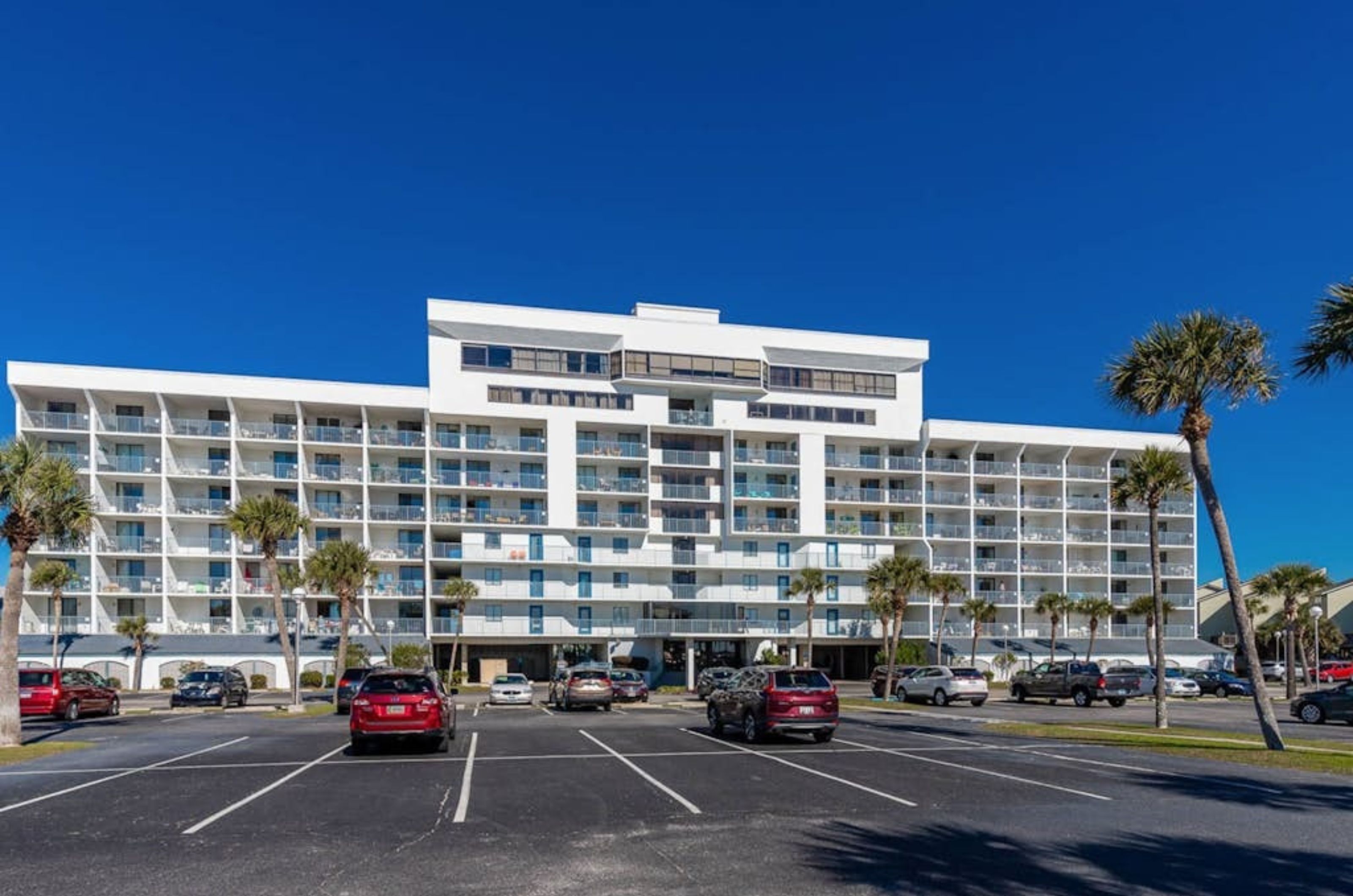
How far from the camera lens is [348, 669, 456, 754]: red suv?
20359mm

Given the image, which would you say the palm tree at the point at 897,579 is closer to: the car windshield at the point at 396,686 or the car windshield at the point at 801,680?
the car windshield at the point at 801,680

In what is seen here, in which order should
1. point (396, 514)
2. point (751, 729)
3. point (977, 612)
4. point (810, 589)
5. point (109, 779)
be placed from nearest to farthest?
point (109, 779) → point (751, 729) → point (810, 589) → point (396, 514) → point (977, 612)

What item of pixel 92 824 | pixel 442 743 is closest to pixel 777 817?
pixel 92 824

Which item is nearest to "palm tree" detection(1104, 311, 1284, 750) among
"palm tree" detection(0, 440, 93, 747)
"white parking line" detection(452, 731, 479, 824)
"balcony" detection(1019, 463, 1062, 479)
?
"white parking line" detection(452, 731, 479, 824)

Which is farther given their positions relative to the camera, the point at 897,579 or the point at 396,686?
the point at 897,579

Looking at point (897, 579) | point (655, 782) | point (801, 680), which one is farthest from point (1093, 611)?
point (655, 782)

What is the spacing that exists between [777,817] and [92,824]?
27.4 feet

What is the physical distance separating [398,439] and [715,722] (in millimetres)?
44507

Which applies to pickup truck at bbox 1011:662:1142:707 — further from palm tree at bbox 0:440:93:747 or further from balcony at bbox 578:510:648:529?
palm tree at bbox 0:440:93:747

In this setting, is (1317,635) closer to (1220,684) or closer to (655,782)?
(1220,684)

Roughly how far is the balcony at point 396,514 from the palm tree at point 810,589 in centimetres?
2342

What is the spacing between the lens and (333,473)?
211 feet

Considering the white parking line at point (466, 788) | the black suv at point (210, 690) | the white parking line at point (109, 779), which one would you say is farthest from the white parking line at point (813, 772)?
the black suv at point (210, 690)

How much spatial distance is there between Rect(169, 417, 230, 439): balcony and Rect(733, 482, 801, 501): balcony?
105ft
